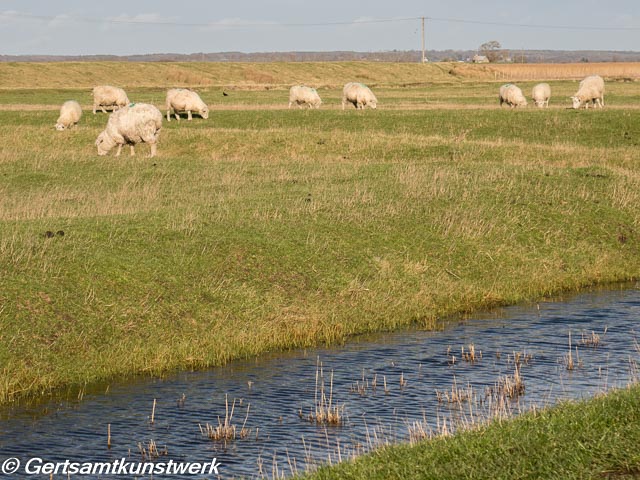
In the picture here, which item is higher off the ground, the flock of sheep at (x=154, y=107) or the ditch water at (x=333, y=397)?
the flock of sheep at (x=154, y=107)

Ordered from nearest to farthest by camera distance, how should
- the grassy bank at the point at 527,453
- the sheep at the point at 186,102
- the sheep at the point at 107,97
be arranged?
1. the grassy bank at the point at 527,453
2. the sheep at the point at 186,102
3. the sheep at the point at 107,97

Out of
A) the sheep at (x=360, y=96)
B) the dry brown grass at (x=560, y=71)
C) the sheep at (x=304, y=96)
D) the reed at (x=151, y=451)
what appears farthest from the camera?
the dry brown grass at (x=560, y=71)

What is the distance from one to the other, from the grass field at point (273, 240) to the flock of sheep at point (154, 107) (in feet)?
7.58

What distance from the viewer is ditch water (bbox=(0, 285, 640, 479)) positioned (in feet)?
38.0

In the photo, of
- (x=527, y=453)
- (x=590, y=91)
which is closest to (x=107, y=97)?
(x=590, y=91)

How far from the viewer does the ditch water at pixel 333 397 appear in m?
11.6

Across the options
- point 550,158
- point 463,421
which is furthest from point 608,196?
point 463,421

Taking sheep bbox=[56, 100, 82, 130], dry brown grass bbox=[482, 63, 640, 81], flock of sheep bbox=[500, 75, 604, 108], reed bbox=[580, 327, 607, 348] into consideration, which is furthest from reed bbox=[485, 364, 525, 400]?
dry brown grass bbox=[482, 63, 640, 81]

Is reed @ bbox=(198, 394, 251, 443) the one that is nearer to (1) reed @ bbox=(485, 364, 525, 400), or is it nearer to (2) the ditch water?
(2) the ditch water

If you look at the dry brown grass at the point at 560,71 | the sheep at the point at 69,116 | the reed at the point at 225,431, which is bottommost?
the reed at the point at 225,431

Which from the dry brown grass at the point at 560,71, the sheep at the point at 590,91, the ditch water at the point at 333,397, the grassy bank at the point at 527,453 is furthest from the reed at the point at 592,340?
the dry brown grass at the point at 560,71

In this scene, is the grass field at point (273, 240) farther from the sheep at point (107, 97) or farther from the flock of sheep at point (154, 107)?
the sheep at point (107, 97)

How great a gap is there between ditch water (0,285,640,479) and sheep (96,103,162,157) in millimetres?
19652

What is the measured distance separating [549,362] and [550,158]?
20.7m
